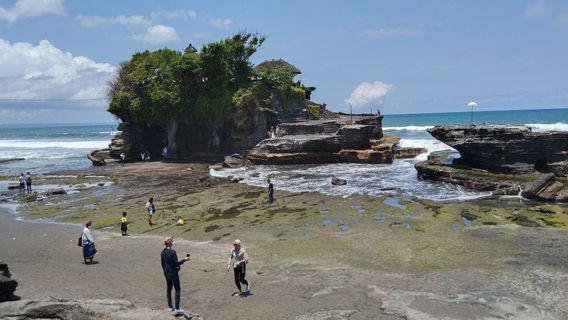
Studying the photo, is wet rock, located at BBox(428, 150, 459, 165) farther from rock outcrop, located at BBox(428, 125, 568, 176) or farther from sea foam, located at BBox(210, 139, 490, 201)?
rock outcrop, located at BBox(428, 125, 568, 176)

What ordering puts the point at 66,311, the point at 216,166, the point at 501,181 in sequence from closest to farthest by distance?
the point at 66,311 < the point at 501,181 < the point at 216,166

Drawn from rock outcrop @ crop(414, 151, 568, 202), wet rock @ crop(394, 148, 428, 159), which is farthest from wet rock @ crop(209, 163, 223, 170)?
rock outcrop @ crop(414, 151, 568, 202)

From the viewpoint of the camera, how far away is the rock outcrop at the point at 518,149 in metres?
29.2

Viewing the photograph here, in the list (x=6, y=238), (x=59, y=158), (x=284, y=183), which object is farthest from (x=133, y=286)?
(x=59, y=158)

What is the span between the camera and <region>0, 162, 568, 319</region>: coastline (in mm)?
11508

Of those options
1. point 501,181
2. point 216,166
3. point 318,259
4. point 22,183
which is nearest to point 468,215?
point 501,181

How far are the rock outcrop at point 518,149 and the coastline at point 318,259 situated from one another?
27.4 feet

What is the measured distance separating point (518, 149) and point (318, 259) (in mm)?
20089

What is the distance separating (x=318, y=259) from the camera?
1526cm

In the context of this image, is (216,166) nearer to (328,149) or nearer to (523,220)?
(328,149)

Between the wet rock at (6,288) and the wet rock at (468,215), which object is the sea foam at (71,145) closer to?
the wet rock at (468,215)

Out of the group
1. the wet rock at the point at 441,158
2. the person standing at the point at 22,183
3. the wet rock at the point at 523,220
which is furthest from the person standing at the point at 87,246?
the wet rock at the point at 441,158

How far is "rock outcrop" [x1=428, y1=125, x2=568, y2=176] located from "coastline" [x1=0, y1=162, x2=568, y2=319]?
8342mm

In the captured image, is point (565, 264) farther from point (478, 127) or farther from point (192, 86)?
point (192, 86)
